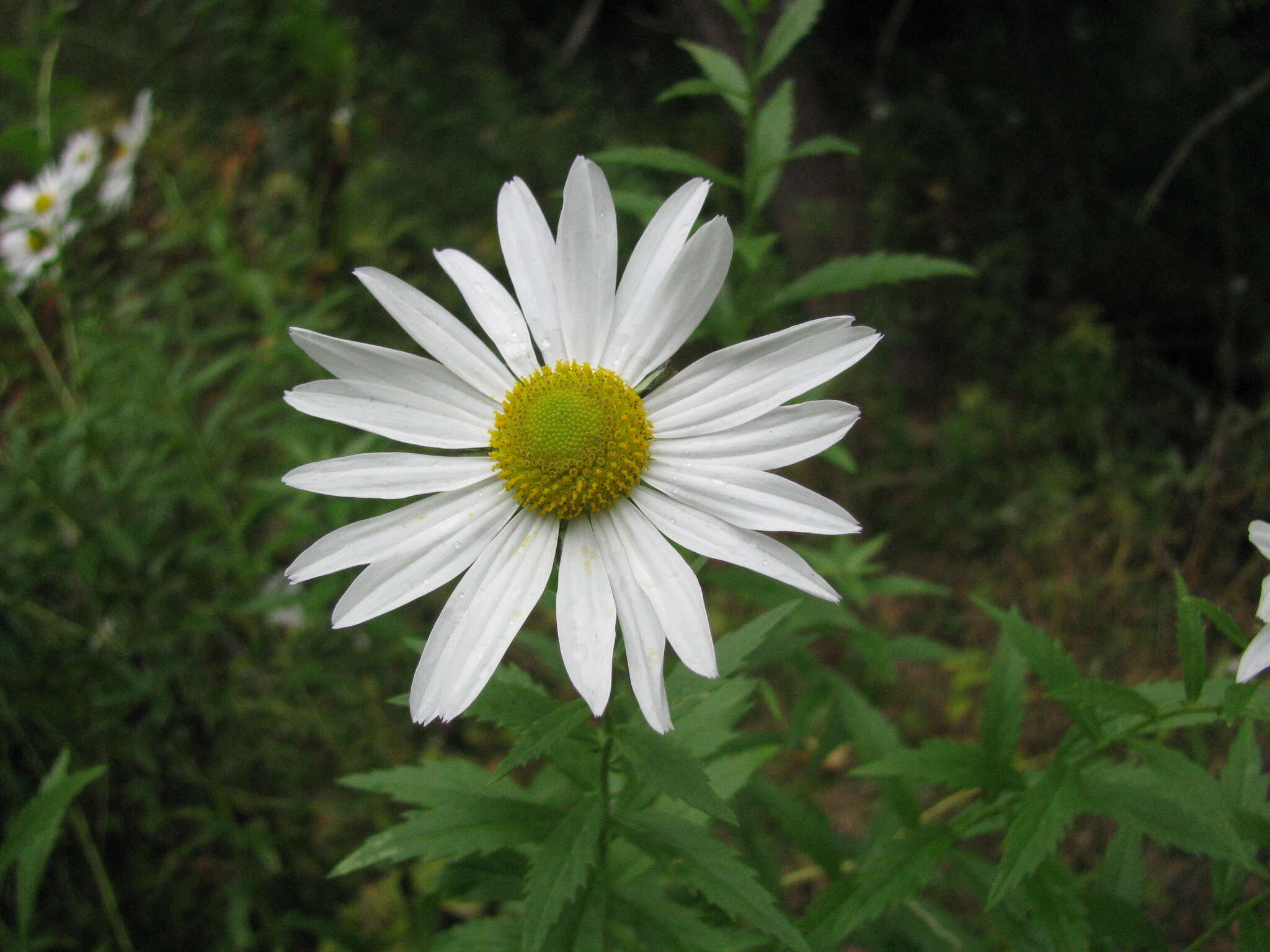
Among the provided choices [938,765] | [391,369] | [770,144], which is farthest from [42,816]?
[770,144]

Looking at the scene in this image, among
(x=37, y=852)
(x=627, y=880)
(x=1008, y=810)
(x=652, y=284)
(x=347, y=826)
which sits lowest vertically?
(x=1008, y=810)

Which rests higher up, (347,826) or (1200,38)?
(1200,38)

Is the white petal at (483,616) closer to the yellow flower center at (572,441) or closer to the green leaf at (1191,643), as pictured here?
the yellow flower center at (572,441)

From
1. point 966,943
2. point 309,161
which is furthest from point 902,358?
point 966,943

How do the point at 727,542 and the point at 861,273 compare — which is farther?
the point at 861,273

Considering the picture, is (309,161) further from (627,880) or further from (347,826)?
(627,880)

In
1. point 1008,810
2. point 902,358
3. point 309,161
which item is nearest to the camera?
point 1008,810

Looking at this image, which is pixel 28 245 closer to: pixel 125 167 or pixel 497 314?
pixel 125 167
